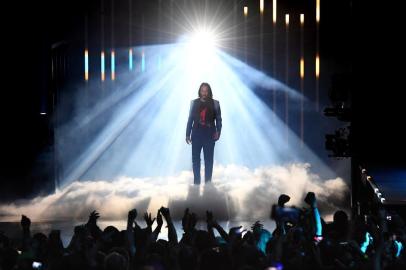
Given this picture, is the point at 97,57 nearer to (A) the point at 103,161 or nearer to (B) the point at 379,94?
(A) the point at 103,161

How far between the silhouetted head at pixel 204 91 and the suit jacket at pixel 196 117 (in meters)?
0.12

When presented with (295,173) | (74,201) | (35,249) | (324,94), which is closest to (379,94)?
(324,94)

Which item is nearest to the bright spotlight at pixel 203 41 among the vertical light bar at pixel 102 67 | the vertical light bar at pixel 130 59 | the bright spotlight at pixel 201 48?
the bright spotlight at pixel 201 48

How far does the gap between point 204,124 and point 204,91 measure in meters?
0.53

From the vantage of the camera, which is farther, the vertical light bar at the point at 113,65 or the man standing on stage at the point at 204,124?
the vertical light bar at the point at 113,65

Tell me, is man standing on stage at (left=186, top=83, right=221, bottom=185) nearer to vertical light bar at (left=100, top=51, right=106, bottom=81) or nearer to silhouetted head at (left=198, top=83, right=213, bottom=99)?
silhouetted head at (left=198, top=83, right=213, bottom=99)

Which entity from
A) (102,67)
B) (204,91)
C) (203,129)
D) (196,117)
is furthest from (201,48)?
(102,67)

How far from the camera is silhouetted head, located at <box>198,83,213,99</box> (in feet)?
43.4

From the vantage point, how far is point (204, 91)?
1327cm

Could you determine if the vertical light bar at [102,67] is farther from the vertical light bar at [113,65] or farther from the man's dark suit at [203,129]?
the man's dark suit at [203,129]

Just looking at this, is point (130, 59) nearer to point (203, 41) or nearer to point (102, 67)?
point (102, 67)

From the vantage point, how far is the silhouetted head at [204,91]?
521 inches

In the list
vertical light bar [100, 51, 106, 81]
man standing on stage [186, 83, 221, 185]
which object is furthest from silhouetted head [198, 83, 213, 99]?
vertical light bar [100, 51, 106, 81]

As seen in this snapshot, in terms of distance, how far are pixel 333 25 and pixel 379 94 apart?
1.30m
